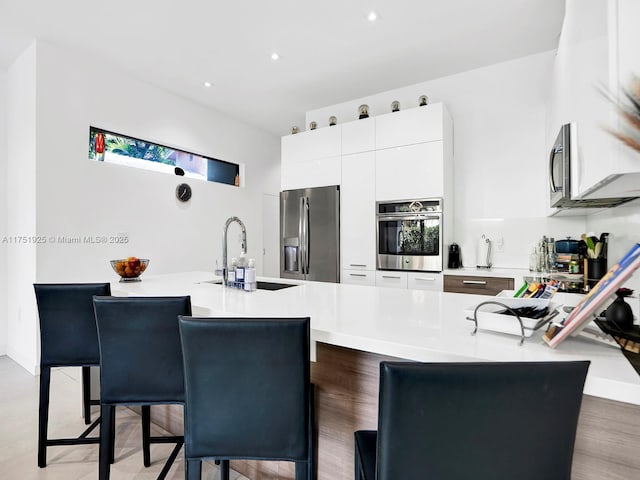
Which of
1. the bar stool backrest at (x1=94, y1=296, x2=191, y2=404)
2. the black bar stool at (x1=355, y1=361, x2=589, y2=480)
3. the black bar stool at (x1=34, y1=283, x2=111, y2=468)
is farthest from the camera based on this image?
the black bar stool at (x1=34, y1=283, x2=111, y2=468)

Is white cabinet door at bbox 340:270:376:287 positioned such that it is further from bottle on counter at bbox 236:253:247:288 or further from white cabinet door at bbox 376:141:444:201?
bottle on counter at bbox 236:253:247:288

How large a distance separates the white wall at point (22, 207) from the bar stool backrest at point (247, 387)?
2.96 m

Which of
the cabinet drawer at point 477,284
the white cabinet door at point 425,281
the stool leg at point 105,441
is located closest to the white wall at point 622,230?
the cabinet drawer at point 477,284

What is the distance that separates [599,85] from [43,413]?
9.83 ft

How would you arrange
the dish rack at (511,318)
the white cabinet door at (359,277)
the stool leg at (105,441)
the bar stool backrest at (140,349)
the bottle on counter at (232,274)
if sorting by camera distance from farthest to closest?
1. the white cabinet door at (359,277)
2. the bottle on counter at (232,274)
3. the stool leg at (105,441)
4. the bar stool backrest at (140,349)
5. the dish rack at (511,318)

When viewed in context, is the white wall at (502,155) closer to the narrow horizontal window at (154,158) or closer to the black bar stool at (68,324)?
the narrow horizontal window at (154,158)

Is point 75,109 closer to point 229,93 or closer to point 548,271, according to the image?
point 229,93

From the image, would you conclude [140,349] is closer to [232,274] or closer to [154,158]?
[232,274]

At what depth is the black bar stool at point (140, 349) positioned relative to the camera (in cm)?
132

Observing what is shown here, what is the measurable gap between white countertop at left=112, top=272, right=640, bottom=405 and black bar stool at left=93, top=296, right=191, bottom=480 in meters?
0.21

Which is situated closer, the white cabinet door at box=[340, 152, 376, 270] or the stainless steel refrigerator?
the white cabinet door at box=[340, 152, 376, 270]

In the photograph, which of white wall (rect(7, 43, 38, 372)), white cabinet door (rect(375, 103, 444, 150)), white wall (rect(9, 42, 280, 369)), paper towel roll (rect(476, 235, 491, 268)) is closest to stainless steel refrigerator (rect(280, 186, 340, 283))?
white cabinet door (rect(375, 103, 444, 150))

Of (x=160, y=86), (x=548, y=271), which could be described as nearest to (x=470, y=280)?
(x=548, y=271)

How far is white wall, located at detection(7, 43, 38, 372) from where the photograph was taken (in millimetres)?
3082
